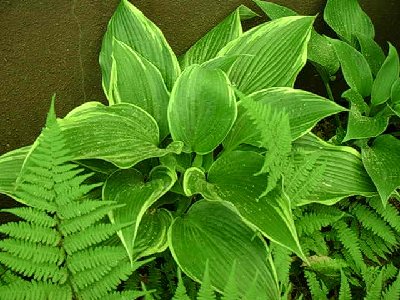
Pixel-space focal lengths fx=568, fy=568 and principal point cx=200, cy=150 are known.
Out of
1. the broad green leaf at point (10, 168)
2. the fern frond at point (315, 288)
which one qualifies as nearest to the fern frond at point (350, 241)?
the fern frond at point (315, 288)

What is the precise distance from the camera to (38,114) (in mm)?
2371

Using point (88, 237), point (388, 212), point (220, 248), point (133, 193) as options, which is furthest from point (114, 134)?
point (388, 212)

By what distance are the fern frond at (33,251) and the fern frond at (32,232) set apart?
17mm

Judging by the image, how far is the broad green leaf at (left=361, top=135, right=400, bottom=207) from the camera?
7.39 feet

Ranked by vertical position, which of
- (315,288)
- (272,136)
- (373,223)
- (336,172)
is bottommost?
(315,288)

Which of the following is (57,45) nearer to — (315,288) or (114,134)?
(114,134)

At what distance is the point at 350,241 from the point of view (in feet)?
7.77

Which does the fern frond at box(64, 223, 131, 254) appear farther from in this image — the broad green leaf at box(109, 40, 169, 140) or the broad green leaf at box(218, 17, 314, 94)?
the broad green leaf at box(218, 17, 314, 94)

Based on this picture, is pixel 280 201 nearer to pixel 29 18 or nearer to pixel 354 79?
pixel 354 79

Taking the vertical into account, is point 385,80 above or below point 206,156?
above

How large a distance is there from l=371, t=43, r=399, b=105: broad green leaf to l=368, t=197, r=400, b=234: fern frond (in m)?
0.45

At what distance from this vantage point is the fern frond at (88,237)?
1.68 metres

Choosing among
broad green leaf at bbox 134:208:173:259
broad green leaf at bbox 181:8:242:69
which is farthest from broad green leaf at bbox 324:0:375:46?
broad green leaf at bbox 134:208:173:259

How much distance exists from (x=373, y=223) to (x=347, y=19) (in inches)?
39.3
